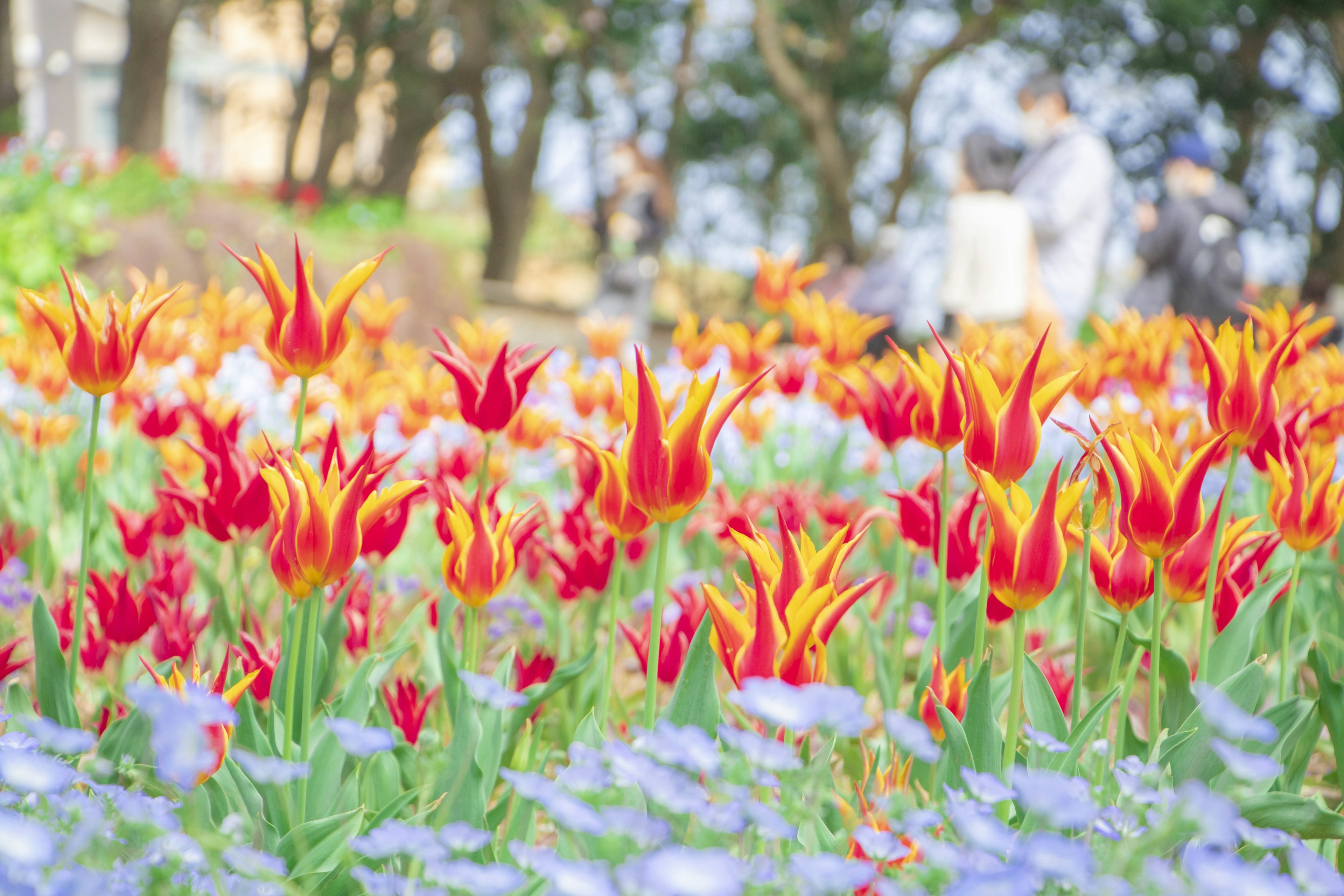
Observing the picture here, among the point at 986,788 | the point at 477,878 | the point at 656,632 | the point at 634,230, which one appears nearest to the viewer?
the point at 477,878

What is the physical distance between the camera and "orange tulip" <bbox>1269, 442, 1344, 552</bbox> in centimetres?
163

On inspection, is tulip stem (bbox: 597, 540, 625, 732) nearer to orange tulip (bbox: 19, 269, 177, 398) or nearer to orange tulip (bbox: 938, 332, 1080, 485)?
orange tulip (bbox: 938, 332, 1080, 485)

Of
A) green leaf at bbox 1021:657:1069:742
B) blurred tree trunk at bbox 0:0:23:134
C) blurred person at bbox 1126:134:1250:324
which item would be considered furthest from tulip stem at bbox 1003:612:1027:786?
blurred tree trunk at bbox 0:0:23:134

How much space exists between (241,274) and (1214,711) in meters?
6.73

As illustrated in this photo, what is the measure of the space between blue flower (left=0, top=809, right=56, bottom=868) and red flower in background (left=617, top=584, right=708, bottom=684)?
97 cm

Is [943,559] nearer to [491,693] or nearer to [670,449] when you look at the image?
[670,449]

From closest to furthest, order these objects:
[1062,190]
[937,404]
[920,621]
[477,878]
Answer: [477,878]
[937,404]
[920,621]
[1062,190]

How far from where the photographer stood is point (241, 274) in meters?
6.83

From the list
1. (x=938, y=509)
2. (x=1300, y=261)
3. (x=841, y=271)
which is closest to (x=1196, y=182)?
(x=841, y=271)

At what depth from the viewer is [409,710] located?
69.6 inches

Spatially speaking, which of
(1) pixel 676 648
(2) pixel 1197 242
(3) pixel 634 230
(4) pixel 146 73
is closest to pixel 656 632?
(1) pixel 676 648

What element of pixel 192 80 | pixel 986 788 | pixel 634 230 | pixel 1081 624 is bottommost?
pixel 986 788

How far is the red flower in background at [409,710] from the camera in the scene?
1761mm

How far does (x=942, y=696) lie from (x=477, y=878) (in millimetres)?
916
